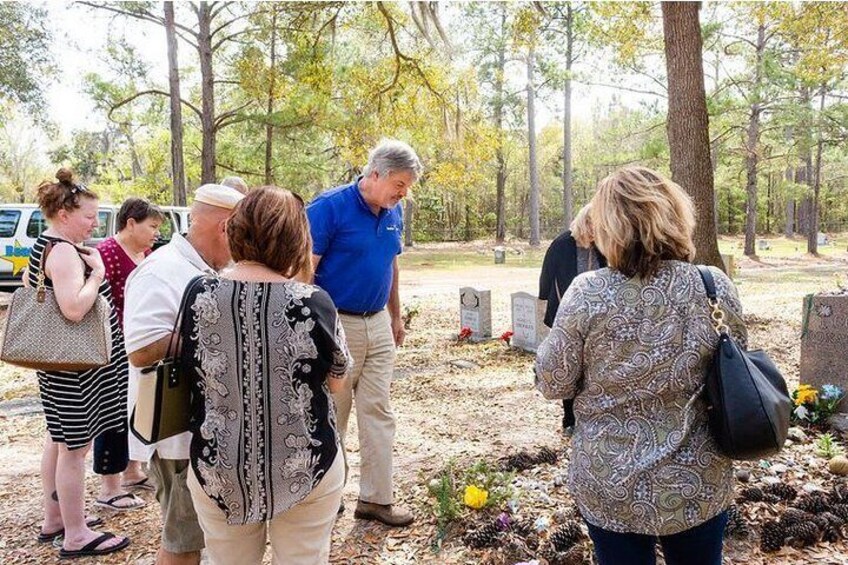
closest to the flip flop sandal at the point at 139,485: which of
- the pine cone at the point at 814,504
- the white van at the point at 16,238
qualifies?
the pine cone at the point at 814,504

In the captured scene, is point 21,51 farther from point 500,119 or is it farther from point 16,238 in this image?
point 500,119

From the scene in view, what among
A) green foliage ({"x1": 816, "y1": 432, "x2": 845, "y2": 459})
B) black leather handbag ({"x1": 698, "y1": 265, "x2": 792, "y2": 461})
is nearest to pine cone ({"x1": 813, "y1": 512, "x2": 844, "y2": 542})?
green foliage ({"x1": 816, "y1": 432, "x2": 845, "y2": 459})

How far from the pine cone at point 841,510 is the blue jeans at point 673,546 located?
1639mm

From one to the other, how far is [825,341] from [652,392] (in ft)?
11.4

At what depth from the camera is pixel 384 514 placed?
3.05 meters

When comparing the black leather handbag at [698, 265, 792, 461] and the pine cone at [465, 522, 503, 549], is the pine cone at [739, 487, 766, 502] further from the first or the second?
the black leather handbag at [698, 265, 792, 461]

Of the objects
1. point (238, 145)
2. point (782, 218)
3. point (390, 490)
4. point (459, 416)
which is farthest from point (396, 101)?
point (782, 218)

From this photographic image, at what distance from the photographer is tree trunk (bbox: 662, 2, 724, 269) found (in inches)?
221

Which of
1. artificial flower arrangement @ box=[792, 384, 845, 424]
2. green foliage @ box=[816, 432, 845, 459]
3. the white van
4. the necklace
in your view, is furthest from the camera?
the white van

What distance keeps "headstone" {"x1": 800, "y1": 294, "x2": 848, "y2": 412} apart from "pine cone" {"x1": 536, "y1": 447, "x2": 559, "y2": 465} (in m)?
1.97

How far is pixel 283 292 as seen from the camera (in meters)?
1.53

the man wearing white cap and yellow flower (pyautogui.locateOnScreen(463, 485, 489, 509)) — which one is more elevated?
the man wearing white cap

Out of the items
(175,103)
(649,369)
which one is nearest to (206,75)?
(175,103)

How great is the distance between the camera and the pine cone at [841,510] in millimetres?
2746
